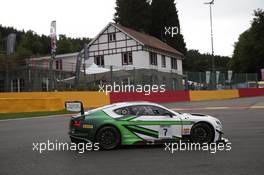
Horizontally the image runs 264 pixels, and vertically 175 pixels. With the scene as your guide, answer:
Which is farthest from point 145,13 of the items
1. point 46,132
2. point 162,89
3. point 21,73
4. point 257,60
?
point 46,132

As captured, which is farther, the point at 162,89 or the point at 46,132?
the point at 162,89

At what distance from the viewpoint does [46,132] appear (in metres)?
15.4

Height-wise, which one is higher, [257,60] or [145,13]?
[145,13]

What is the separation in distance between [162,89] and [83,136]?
25.9 m

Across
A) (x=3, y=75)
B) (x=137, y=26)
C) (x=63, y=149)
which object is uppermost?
(x=137, y=26)

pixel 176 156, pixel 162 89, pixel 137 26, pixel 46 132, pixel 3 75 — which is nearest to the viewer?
pixel 176 156

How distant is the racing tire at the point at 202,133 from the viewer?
11344 millimetres

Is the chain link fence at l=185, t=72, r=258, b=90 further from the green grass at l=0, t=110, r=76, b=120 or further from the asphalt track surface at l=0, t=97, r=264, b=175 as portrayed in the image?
the asphalt track surface at l=0, t=97, r=264, b=175

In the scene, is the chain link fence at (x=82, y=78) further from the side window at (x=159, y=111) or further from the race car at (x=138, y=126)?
the side window at (x=159, y=111)

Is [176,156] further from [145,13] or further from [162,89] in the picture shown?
[145,13]

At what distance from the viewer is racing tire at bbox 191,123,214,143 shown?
11344 mm

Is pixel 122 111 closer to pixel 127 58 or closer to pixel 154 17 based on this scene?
pixel 127 58

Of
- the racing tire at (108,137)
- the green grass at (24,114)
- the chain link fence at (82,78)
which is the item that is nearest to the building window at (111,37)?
the chain link fence at (82,78)

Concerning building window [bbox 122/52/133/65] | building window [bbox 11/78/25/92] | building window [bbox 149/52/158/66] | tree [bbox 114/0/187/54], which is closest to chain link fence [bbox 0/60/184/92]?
building window [bbox 11/78/25/92]
